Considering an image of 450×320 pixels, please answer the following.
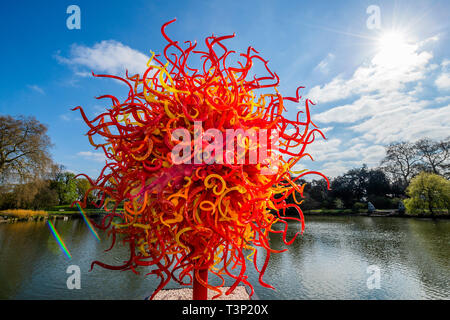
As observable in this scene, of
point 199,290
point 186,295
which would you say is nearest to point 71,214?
point 186,295

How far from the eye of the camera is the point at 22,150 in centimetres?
1305

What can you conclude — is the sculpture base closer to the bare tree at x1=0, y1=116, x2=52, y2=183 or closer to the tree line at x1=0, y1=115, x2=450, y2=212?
the tree line at x1=0, y1=115, x2=450, y2=212

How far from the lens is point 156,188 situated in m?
0.97

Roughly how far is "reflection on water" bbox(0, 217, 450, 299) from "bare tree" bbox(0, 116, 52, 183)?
496 cm

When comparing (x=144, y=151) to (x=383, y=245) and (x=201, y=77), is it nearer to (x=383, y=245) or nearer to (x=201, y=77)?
(x=201, y=77)

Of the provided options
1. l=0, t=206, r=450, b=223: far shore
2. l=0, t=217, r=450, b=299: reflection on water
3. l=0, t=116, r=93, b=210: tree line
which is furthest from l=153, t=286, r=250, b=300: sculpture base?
l=0, t=116, r=93, b=210: tree line

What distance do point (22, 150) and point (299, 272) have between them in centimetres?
1603

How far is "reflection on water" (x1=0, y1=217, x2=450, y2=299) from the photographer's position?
4582mm

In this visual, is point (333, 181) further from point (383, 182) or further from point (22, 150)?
point (22, 150)

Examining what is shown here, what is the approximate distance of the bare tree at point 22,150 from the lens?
Result: 1257 cm

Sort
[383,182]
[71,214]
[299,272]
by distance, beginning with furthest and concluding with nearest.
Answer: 1. [383,182]
2. [71,214]
3. [299,272]
